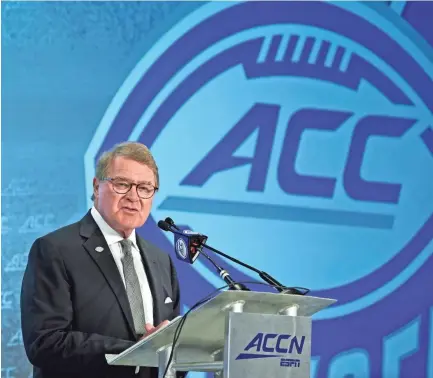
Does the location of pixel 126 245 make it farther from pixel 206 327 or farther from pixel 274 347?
pixel 274 347

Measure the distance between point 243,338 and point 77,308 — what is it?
917 millimetres

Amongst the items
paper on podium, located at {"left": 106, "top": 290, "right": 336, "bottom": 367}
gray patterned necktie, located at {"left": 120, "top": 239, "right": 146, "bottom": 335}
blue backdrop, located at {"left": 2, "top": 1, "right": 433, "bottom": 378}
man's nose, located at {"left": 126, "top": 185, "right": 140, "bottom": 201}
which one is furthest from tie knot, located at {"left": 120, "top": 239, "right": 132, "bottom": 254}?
blue backdrop, located at {"left": 2, "top": 1, "right": 433, "bottom": 378}

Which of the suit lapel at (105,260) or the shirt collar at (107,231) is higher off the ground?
the shirt collar at (107,231)

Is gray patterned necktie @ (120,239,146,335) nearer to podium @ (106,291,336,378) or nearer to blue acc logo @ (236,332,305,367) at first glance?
podium @ (106,291,336,378)

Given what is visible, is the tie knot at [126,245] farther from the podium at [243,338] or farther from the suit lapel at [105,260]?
the podium at [243,338]

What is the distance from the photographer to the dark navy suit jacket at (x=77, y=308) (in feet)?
10.2

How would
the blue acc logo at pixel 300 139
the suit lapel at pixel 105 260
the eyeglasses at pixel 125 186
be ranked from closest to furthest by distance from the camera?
1. the suit lapel at pixel 105 260
2. the eyeglasses at pixel 125 186
3. the blue acc logo at pixel 300 139

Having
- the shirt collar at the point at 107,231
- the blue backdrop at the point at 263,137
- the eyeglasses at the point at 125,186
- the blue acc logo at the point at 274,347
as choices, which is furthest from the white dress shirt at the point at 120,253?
the blue backdrop at the point at 263,137

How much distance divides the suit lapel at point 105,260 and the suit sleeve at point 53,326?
0.14 meters

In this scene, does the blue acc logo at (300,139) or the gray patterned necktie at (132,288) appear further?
the blue acc logo at (300,139)

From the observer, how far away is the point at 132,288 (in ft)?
11.1

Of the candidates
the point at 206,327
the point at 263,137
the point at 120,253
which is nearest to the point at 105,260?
the point at 120,253

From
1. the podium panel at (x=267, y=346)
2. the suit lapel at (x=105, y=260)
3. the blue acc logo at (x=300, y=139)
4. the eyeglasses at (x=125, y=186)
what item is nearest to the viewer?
the podium panel at (x=267, y=346)

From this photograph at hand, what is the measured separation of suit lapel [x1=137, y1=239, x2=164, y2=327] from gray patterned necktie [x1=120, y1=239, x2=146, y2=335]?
63mm
